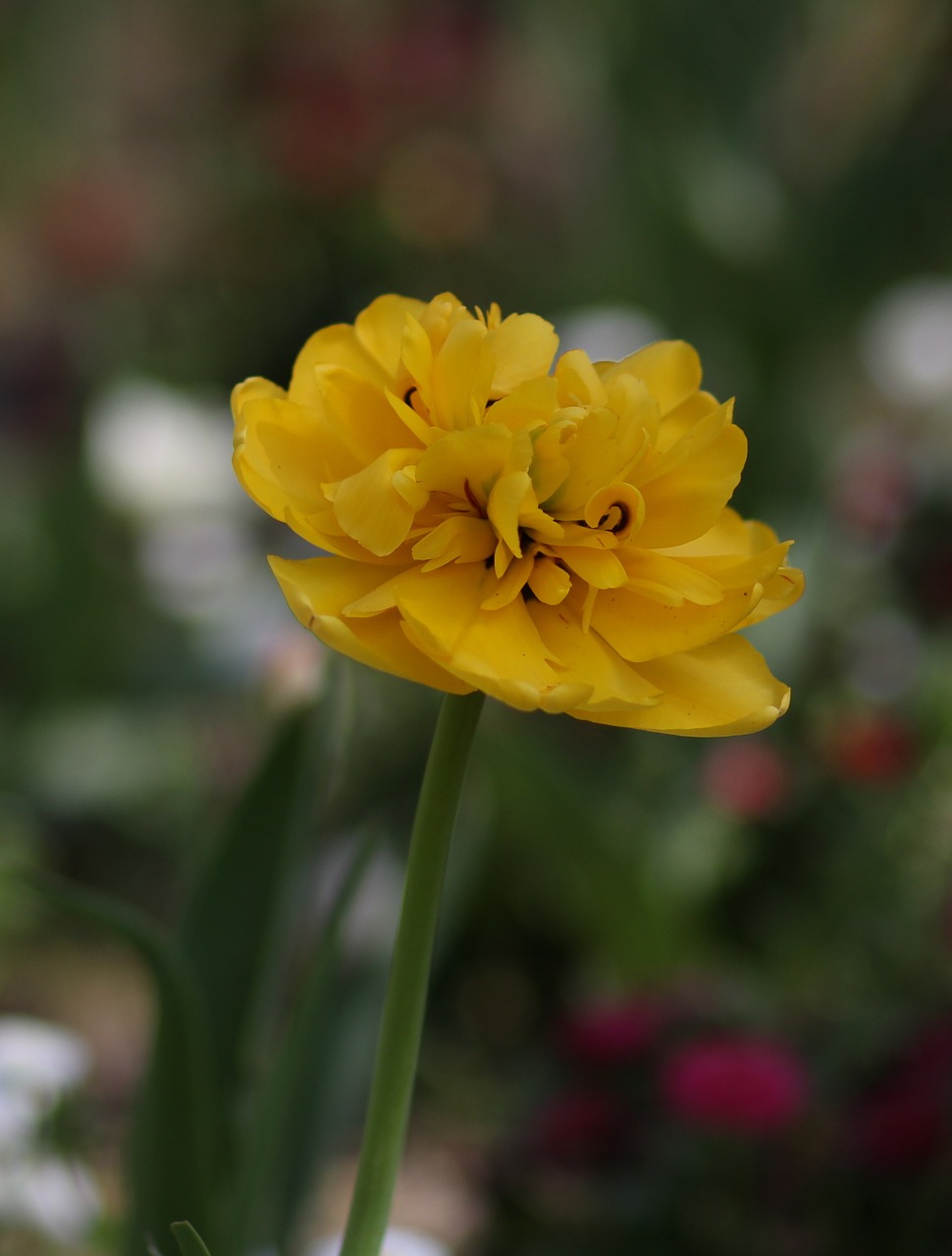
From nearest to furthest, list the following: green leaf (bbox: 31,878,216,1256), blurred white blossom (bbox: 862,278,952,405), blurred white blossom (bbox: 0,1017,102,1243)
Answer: green leaf (bbox: 31,878,216,1256)
blurred white blossom (bbox: 0,1017,102,1243)
blurred white blossom (bbox: 862,278,952,405)

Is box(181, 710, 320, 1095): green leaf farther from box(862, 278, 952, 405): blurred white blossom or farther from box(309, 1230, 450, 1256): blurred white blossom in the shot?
box(862, 278, 952, 405): blurred white blossom

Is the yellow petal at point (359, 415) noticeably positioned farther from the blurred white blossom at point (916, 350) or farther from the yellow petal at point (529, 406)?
the blurred white blossom at point (916, 350)

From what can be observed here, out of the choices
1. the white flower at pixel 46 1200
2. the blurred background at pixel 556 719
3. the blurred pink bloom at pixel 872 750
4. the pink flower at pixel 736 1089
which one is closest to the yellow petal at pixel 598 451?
the blurred background at pixel 556 719

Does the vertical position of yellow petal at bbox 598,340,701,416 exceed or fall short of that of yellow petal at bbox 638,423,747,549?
it exceeds it

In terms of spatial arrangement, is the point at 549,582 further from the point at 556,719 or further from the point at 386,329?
the point at 556,719

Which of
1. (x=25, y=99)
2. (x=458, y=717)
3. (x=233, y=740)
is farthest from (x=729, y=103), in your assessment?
(x=458, y=717)

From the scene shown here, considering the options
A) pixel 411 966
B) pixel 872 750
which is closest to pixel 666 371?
pixel 411 966

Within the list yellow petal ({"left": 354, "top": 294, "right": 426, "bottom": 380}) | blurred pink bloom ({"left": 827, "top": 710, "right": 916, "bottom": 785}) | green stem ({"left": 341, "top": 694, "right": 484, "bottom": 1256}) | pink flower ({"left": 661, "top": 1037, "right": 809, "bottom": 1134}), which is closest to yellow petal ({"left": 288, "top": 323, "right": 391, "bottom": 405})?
yellow petal ({"left": 354, "top": 294, "right": 426, "bottom": 380})
